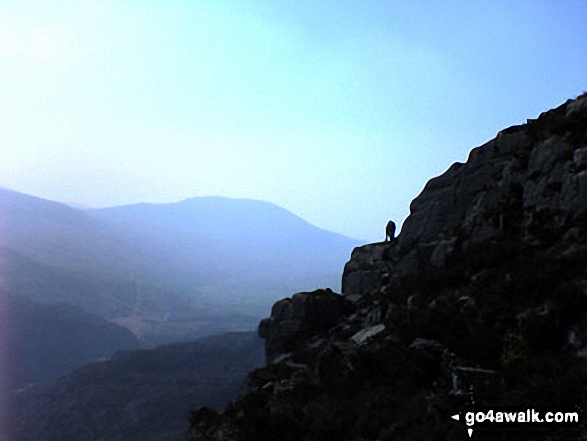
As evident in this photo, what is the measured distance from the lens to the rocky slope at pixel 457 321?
13812mm

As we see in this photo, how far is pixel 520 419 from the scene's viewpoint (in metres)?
10.5

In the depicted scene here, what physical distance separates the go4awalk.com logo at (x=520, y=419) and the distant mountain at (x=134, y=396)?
8621 centimetres

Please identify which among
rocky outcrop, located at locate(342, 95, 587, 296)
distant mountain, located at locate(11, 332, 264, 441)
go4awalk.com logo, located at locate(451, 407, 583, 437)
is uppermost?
rocky outcrop, located at locate(342, 95, 587, 296)

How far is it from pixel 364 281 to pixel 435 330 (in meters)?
18.4

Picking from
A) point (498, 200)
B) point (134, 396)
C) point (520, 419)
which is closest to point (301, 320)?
point (498, 200)

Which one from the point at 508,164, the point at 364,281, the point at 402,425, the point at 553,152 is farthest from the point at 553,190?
the point at 402,425

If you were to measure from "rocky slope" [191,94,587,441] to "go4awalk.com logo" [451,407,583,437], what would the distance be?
9.6 inches

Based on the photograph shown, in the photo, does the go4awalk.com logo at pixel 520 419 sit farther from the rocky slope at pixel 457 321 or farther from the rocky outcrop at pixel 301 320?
the rocky outcrop at pixel 301 320

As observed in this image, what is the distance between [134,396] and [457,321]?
404ft

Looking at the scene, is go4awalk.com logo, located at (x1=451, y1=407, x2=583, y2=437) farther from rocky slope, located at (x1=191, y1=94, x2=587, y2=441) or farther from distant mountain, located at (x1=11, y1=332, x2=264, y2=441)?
distant mountain, located at (x1=11, y1=332, x2=264, y2=441)

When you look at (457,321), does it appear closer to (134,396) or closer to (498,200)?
(498,200)

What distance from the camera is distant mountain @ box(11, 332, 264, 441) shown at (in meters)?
104

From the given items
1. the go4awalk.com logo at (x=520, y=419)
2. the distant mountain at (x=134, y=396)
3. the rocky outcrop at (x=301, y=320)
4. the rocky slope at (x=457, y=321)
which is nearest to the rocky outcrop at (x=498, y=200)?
the rocky slope at (x=457, y=321)

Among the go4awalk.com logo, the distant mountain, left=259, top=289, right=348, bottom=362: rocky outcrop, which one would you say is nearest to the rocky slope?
left=259, top=289, right=348, bottom=362: rocky outcrop
